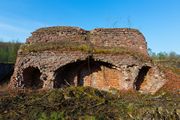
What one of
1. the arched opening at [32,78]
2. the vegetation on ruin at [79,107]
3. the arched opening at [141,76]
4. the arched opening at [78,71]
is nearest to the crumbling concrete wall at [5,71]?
the arched opening at [32,78]

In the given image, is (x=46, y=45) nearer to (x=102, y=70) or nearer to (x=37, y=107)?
(x=102, y=70)

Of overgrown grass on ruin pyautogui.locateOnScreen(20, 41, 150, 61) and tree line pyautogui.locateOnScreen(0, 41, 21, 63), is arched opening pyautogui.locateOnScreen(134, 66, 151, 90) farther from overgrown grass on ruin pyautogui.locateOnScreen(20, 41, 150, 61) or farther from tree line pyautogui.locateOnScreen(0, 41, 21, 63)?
tree line pyautogui.locateOnScreen(0, 41, 21, 63)

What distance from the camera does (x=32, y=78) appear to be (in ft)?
47.8

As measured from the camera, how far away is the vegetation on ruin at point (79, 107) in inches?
148

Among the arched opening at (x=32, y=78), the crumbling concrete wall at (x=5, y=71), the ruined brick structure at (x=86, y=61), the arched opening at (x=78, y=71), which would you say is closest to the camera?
the ruined brick structure at (x=86, y=61)

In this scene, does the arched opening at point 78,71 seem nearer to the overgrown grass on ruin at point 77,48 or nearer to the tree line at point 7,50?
the overgrown grass on ruin at point 77,48

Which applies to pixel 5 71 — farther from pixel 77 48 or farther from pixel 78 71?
pixel 77 48

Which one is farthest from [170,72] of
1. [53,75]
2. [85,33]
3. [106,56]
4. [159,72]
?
[53,75]

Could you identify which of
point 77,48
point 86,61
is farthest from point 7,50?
point 86,61

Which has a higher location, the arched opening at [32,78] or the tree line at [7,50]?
the tree line at [7,50]

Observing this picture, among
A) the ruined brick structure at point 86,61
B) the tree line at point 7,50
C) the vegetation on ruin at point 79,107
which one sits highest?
the tree line at point 7,50

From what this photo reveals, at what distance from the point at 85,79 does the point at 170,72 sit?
12.9ft

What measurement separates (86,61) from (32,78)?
270 cm

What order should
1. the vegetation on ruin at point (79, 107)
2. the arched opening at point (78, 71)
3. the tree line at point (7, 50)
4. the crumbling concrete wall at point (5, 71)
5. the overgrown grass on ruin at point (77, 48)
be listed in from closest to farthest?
the vegetation on ruin at point (79, 107)
the overgrown grass on ruin at point (77, 48)
the arched opening at point (78, 71)
the crumbling concrete wall at point (5, 71)
the tree line at point (7, 50)
